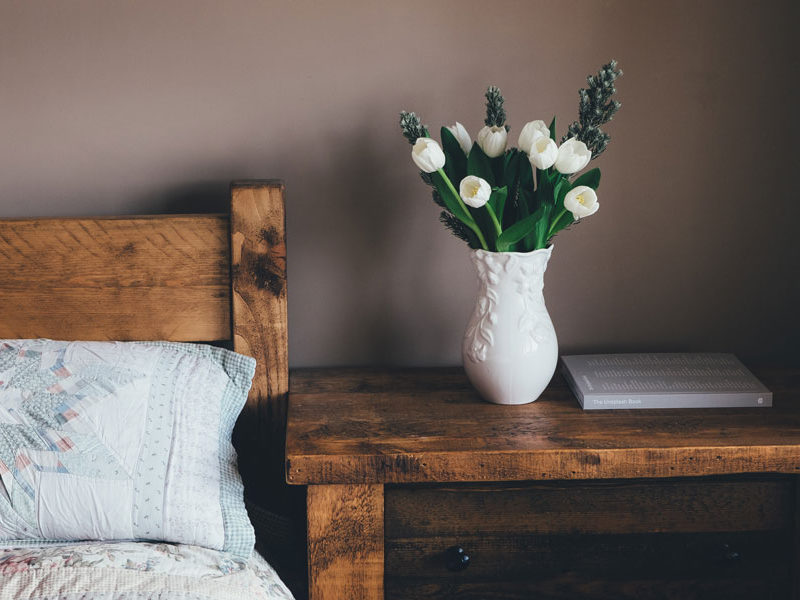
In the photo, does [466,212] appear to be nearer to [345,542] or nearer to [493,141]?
[493,141]

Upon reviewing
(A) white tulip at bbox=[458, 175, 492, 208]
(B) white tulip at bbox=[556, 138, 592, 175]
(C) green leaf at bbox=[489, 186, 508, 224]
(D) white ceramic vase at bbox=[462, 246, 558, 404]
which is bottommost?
(D) white ceramic vase at bbox=[462, 246, 558, 404]

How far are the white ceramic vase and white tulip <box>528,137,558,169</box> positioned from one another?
0.48ft

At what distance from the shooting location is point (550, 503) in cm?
118

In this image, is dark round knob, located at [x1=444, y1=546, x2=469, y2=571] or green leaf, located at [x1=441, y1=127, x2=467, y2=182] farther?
green leaf, located at [x1=441, y1=127, x2=467, y2=182]

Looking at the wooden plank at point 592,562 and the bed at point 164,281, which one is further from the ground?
the bed at point 164,281

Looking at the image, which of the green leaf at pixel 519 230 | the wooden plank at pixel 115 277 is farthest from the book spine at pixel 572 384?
the wooden plank at pixel 115 277

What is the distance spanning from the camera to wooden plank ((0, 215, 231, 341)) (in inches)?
52.5

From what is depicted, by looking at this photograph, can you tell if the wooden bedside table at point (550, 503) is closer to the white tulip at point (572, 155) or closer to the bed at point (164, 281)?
the bed at point (164, 281)

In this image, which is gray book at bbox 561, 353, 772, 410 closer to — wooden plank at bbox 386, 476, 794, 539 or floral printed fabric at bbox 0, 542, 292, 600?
wooden plank at bbox 386, 476, 794, 539

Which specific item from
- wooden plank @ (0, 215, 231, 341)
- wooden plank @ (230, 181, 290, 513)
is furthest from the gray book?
wooden plank @ (0, 215, 231, 341)

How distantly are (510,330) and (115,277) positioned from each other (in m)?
0.69

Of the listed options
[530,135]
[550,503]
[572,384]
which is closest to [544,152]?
[530,135]

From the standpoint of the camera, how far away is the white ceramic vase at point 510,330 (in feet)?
4.06

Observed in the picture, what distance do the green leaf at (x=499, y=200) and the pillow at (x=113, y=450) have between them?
534 millimetres
